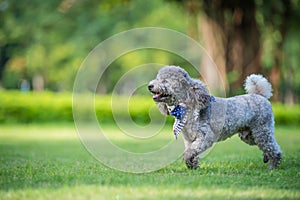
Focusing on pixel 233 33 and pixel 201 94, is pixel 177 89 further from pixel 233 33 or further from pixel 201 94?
pixel 233 33

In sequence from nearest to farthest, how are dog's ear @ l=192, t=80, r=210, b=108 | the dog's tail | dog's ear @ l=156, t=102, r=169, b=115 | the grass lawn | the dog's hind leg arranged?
the grass lawn
dog's ear @ l=192, t=80, r=210, b=108
dog's ear @ l=156, t=102, r=169, b=115
the dog's hind leg
the dog's tail

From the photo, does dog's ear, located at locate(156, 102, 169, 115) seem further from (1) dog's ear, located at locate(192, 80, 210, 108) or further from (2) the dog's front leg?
(2) the dog's front leg

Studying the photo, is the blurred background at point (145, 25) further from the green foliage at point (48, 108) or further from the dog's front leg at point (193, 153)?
the dog's front leg at point (193, 153)

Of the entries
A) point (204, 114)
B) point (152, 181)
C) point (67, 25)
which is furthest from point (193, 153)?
point (67, 25)

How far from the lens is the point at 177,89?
7117mm

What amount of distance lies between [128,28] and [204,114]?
29895 mm

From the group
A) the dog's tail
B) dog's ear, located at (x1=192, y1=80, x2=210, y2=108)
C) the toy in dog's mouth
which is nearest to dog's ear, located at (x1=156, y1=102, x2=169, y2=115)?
the toy in dog's mouth

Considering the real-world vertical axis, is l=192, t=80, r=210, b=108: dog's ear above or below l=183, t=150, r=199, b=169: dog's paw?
above

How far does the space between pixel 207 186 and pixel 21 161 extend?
383 centimetres

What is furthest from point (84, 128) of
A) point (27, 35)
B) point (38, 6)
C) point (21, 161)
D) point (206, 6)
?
point (27, 35)

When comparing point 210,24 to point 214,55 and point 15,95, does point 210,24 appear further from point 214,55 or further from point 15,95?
point 15,95

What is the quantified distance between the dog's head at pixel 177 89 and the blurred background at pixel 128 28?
12161 mm

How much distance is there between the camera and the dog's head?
7039 mm

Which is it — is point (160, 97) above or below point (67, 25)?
below
